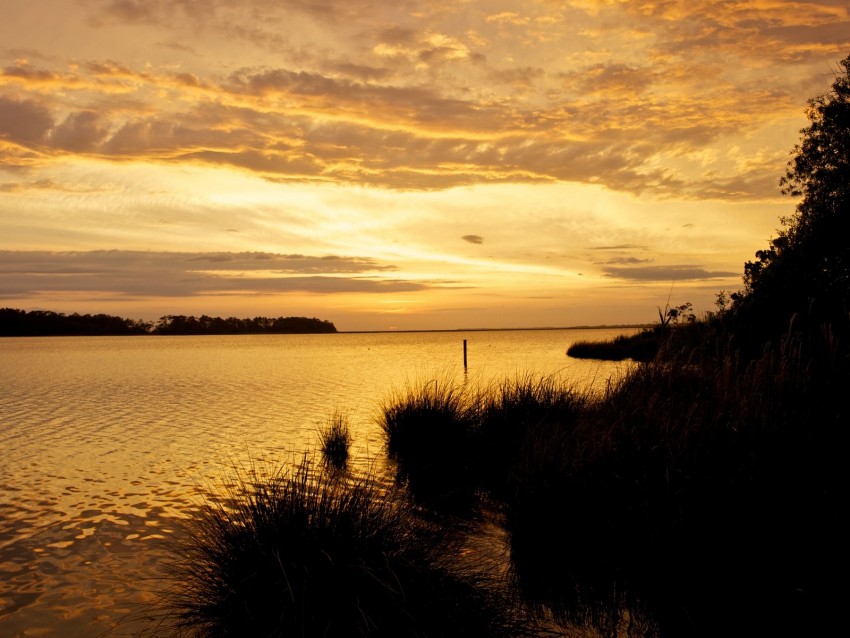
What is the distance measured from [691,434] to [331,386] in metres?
34.9

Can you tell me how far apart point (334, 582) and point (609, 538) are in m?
3.77

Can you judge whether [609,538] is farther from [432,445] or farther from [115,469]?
[115,469]

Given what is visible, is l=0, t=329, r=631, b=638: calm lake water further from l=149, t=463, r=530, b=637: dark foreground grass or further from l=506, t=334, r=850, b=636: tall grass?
l=506, t=334, r=850, b=636: tall grass

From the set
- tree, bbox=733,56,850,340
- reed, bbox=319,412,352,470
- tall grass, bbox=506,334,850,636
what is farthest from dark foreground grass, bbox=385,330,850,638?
tree, bbox=733,56,850,340

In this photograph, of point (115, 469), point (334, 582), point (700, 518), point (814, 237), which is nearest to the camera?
point (334, 582)

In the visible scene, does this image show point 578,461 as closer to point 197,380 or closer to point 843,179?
point 843,179

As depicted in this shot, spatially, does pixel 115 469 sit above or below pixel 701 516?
below

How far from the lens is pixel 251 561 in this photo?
19.0 ft

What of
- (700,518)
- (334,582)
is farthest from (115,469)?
(700,518)

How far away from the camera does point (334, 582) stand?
5.41 m

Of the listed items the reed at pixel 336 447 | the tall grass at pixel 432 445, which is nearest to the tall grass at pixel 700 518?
the tall grass at pixel 432 445

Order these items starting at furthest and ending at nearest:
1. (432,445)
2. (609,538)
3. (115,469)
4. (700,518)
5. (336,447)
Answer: (336,447) → (115,469) → (432,445) → (609,538) → (700,518)

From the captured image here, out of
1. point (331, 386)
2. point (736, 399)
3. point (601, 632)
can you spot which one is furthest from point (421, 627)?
point (331, 386)

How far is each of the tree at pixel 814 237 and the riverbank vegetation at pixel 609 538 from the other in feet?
44.5
